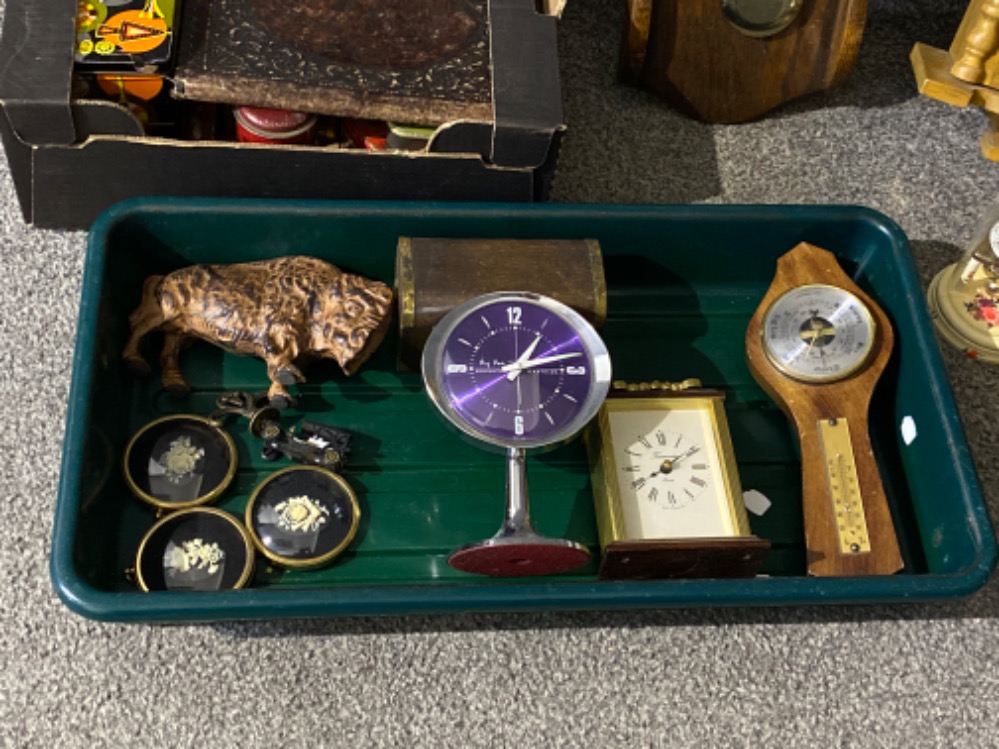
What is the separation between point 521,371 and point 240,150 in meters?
0.40

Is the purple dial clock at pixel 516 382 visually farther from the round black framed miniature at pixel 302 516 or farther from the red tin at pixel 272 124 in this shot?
the red tin at pixel 272 124

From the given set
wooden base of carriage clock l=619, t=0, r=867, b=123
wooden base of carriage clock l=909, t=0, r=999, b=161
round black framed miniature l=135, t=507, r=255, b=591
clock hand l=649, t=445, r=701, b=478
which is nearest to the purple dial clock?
clock hand l=649, t=445, r=701, b=478

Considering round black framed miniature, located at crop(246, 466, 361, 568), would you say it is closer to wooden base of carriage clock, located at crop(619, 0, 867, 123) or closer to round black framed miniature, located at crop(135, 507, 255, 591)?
round black framed miniature, located at crop(135, 507, 255, 591)

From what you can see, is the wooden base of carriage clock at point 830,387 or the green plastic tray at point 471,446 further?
the wooden base of carriage clock at point 830,387

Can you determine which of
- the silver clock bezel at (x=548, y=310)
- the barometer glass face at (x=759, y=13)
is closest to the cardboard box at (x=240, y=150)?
the silver clock bezel at (x=548, y=310)

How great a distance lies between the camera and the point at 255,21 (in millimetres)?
1394

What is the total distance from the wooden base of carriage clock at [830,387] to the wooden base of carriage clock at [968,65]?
289mm

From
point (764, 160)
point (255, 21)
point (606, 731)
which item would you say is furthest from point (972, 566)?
point (255, 21)

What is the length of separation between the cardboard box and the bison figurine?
13cm

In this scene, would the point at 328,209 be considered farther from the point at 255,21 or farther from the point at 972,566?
the point at 972,566

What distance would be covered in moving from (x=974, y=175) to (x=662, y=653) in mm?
833

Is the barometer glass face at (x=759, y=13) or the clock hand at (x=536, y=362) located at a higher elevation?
the barometer glass face at (x=759, y=13)

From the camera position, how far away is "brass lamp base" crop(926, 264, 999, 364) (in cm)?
148

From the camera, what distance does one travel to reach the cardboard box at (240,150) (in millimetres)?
1312
